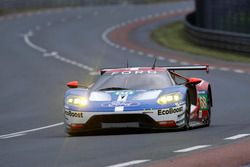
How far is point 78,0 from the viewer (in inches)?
3063

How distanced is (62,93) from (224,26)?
17009 mm

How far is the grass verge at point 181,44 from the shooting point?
36197mm

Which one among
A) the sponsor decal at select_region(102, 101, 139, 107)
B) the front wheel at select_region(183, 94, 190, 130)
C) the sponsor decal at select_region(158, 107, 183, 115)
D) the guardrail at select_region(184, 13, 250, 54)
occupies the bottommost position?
the guardrail at select_region(184, 13, 250, 54)

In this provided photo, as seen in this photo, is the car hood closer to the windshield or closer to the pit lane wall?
the windshield

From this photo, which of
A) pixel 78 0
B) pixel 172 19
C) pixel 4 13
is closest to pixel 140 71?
pixel 172 19

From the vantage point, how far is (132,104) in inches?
536

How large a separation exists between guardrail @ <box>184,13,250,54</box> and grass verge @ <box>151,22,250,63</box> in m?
0.23

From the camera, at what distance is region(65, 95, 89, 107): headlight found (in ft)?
46.0

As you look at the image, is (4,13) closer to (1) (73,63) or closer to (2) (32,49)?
(2) (32,49)

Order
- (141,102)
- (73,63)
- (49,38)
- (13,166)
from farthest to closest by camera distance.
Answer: (49,38) → (73,63) → (141,102) → (13,166)

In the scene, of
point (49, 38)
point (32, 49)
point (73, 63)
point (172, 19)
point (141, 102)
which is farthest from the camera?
point (172, 19)

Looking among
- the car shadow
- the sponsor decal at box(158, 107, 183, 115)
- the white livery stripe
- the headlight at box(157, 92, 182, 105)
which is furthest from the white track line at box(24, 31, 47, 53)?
the white livery stripe

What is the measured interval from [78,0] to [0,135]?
62.1 meters

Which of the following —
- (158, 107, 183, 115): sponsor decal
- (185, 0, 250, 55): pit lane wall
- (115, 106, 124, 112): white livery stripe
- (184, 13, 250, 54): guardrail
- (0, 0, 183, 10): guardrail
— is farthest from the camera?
(0, 0, 183, 10): guardrail
